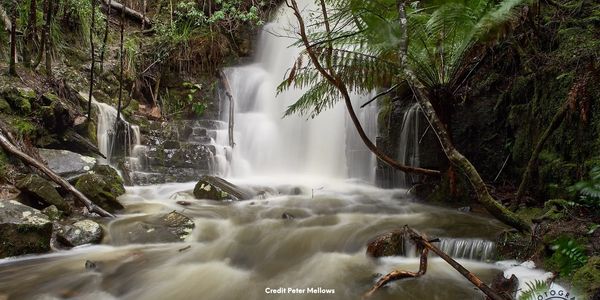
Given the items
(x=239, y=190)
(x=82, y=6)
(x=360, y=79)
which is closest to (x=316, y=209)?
(x=239, y=190)

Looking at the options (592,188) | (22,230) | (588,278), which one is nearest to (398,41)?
(592,188)

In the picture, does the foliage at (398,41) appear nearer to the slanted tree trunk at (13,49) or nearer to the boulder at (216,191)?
the boulder at (216,191)

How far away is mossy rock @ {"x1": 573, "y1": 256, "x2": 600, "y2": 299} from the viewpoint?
72.8 inches

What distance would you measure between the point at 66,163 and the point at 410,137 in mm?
4969

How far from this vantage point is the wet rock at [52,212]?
12.4ft

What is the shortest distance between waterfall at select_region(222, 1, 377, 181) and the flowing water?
51cm

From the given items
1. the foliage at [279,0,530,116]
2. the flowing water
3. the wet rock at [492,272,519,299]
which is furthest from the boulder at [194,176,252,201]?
the wet rock at [492,272,519,299]

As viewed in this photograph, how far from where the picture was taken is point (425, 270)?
2480mm

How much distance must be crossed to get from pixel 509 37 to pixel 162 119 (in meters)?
7.09

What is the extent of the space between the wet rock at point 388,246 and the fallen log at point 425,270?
639 mm

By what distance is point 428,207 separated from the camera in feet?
16.5

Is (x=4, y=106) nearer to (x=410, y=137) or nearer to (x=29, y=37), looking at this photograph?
(x=29, y=37)

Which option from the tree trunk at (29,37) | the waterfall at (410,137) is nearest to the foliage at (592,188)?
the waterfall at (410,137)

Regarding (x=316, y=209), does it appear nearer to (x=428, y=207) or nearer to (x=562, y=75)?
(x=428, y=207)
